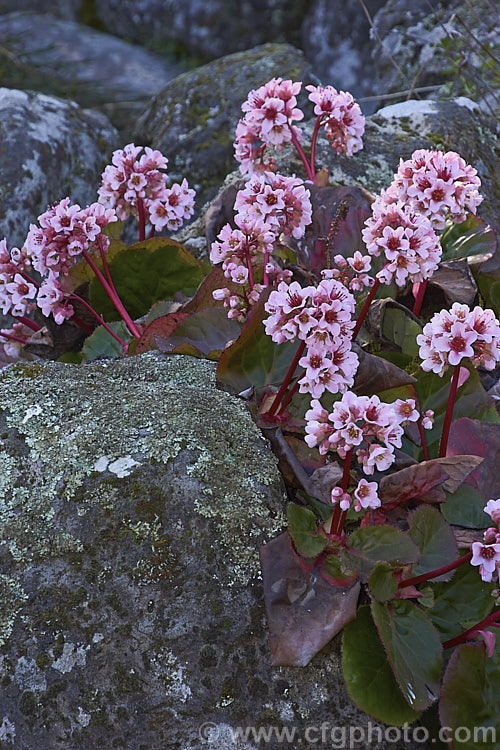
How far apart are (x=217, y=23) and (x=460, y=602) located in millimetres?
6927

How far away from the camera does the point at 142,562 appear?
4.17ft

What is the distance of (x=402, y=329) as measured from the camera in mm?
1697

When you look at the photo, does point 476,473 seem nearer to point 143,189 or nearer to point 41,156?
point 143,189

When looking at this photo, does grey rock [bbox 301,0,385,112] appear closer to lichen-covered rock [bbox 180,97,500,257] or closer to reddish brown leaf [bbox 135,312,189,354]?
lichen-covered rock [bbox 180,97,500,257]

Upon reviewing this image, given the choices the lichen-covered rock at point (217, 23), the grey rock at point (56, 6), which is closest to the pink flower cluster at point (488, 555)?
the lichen-covered rock at point (217, 23)

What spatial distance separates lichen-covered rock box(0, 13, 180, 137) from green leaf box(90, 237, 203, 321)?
344cm

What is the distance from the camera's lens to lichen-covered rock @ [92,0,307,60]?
6.90 m

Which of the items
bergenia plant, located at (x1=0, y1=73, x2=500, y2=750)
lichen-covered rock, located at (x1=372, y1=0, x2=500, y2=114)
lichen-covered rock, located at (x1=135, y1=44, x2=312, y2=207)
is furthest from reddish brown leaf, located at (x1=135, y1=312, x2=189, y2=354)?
lichen-covered rock, located at (x1=372, y1=0, x2=500, y2=114)

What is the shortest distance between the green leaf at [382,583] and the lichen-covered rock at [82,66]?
14.9 feet

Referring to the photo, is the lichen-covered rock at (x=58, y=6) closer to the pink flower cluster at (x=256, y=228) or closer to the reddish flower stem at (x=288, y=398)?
the pink flower cluster at (x=256, y=228)

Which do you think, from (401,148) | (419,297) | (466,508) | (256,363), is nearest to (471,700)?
(466,508)

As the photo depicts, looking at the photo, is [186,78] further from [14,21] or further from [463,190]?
[14,21]

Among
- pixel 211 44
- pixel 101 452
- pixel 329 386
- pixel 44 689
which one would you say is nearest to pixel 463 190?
pixel 329 386

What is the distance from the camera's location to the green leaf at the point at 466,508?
1389 mm
